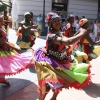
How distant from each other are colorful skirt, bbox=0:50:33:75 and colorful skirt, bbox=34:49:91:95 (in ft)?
2.86

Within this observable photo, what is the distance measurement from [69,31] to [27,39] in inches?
56.2

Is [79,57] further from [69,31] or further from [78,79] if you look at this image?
[78,79]

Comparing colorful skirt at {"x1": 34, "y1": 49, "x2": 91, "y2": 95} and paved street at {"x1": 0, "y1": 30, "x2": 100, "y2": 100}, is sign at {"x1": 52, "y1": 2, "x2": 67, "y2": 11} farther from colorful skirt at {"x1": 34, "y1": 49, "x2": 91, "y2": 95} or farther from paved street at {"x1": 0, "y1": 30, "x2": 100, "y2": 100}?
colorful skirt at {"x1": 34, "y1": 49, "x2": 91, "y2": 95}

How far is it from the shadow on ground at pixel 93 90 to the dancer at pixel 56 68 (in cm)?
150

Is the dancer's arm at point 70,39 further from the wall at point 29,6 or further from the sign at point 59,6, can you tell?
the sign at point 59,6

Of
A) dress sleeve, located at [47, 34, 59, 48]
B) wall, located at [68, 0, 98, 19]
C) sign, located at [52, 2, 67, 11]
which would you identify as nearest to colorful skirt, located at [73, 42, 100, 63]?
dress sleeve, located at [47, 34, 59, 48]

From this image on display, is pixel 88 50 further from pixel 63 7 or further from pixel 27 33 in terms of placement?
pixel 63 7

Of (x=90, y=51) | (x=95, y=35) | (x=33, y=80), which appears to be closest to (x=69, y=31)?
(x=90, y=51)

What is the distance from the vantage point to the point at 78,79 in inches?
141

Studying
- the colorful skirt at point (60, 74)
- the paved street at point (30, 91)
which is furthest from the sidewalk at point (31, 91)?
the colorful skirt at point (60, 74)

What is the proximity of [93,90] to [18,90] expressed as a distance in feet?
5.94

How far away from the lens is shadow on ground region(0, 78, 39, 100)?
475 centimetres

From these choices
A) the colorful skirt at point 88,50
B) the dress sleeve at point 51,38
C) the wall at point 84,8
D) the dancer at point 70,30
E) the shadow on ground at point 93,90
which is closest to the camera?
the dress sleeve at point 51,38

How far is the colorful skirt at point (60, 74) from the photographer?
356 centimetres
